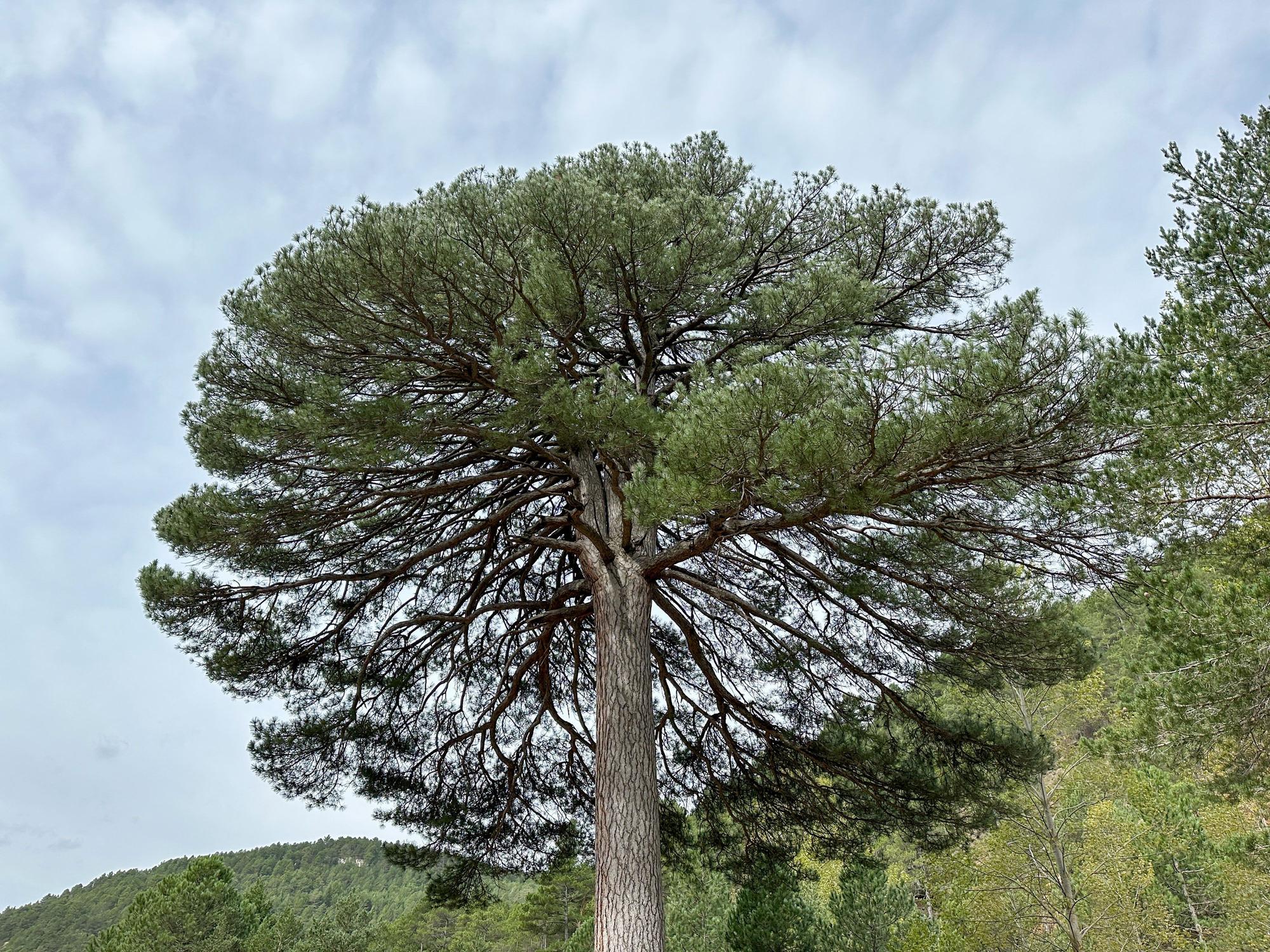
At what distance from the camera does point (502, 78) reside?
21.9ft

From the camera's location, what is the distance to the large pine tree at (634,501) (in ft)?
13.6

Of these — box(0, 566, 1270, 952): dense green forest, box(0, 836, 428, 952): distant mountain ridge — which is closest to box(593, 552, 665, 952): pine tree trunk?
box(0, 566, 1270, 952): dense green forest

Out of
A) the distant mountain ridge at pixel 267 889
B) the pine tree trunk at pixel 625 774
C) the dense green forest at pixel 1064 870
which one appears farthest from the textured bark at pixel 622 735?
the distant mountain ridge at pixel 267 889

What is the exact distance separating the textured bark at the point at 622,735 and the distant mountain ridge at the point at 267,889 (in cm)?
4957

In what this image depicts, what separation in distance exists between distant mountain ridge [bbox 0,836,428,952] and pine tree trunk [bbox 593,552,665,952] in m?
49.6

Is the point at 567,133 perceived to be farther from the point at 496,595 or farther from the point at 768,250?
the point at 496,595

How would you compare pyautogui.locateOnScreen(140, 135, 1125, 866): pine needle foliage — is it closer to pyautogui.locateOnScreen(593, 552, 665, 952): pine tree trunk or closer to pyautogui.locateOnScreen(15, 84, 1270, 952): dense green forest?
pyautogui.locateOnScreen(15, 84, 1270, 952): dense green forest

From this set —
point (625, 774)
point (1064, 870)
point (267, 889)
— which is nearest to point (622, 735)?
point (625, 774)

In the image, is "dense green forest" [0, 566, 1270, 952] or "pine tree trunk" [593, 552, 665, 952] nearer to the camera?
"dense green forest" [0, 566, 1270, 952]

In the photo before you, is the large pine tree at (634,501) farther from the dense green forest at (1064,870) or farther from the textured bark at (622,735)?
the dense green forest at (1064,870)

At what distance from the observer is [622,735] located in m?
5.11

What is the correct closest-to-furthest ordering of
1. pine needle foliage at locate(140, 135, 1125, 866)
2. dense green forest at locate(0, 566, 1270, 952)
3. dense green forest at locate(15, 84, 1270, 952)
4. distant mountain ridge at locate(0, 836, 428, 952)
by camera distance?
dense green forest at locate(15, 84, 1270, 952) → pine needle foliage at locate(140, 135, 1125, 866) → dense green forest at locate(0, 566, 1270, 952) → distant mountain ridge at locate(0, 836, 428, 952)

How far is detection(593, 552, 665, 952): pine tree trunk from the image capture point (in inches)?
179

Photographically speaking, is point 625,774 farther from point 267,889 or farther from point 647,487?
point 267,889
